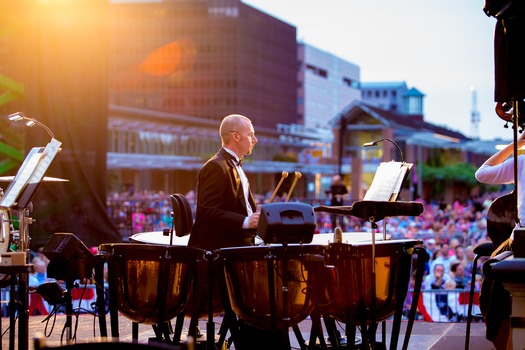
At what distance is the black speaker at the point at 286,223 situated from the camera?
5.45 m

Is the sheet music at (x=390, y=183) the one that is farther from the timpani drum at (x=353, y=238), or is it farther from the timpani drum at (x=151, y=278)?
the timpani drum at (x=151, y=278)

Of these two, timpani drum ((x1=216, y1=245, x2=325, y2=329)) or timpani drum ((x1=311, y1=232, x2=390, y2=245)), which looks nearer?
timpani drum ((x1=216, y1=245, x2=325, y2=329))

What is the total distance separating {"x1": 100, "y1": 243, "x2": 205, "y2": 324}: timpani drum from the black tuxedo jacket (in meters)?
0.33

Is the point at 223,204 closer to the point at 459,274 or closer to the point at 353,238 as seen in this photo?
the point at 353,238

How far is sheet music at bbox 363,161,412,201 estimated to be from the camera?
19.9 feet

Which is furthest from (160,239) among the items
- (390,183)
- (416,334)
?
(416,334)

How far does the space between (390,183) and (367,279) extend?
0.67 meters

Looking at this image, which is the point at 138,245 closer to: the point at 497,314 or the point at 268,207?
the point at 268,207

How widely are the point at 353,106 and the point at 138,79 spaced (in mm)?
66871

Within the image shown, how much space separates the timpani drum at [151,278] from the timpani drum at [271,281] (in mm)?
400

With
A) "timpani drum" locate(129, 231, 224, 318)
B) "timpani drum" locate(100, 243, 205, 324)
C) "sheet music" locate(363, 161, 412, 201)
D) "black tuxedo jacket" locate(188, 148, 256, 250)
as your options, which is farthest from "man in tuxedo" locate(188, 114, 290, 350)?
"sheet music" locate(363, 161, 412, 201)

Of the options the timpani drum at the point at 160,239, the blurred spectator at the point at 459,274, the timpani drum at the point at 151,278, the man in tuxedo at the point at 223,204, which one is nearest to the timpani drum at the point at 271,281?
the timpani drum at the point at 151,278

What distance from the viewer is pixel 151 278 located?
6.24m

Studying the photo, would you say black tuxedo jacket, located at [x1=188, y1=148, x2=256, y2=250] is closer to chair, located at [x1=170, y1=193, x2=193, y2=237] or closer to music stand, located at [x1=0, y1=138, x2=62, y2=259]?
chair, located at [x1=170, y1=193, x2=193, y2=237]
